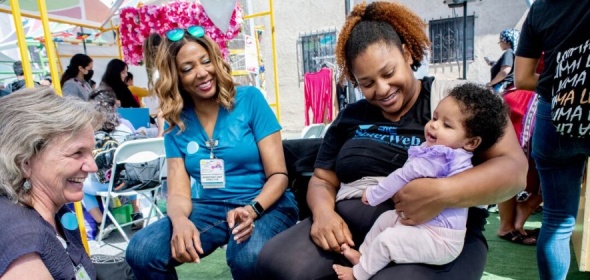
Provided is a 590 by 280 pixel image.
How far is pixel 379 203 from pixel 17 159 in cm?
118

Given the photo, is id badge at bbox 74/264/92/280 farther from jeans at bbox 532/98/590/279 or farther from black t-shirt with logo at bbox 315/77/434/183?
jeans at bbox 532/98/590/279

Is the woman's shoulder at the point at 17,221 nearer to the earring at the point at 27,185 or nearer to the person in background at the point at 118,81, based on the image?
the earring at the point at 27,185

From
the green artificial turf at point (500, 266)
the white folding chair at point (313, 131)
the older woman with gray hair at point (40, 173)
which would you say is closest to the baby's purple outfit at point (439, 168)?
the older woman with gray hair at point (40, 173)

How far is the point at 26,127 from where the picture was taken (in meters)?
1.22

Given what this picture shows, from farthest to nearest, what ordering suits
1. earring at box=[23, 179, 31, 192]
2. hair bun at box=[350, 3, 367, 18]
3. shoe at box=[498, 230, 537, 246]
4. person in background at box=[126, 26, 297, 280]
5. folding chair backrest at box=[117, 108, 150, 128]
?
folding chair backrest at box=[117, 108, 150, 128] → shoe at box=[498, 230, 537, 246] → person in background at box=[126, 26, 297, 280] → hair bun at box=[350, 3, 367, 18] → earring at box=[23, 179, 31, 192]

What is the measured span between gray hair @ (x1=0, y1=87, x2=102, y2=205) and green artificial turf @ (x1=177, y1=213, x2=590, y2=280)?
1.86 meters

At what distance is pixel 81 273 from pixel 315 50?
33.8 ft

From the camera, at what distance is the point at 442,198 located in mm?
1257

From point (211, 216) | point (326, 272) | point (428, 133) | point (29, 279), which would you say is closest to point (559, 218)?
point (428, 133)

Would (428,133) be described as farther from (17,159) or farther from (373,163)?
(17,159)

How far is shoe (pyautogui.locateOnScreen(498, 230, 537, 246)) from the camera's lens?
10.1ft

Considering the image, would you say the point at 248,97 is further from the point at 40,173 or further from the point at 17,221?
the point at 17,221

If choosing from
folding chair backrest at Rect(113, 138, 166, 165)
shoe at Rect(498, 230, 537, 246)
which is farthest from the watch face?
shoe at Rect(498, 230, 537, 246)

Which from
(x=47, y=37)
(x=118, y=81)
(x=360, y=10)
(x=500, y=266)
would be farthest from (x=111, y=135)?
(x=500, y=266)
